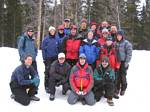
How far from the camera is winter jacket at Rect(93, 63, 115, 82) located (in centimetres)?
1112

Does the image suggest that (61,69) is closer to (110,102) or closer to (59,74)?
(59,74)

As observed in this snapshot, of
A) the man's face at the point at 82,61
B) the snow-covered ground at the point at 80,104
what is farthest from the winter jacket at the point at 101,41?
the snow-covered ground at the point at 80,104

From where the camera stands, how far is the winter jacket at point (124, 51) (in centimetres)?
1175

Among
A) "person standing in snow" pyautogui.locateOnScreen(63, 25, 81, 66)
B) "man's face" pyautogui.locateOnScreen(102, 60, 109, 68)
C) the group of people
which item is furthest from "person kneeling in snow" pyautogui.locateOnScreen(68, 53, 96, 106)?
"person standing in snow" pyautogui.locateOnScreen(63, 25, 81, 66)

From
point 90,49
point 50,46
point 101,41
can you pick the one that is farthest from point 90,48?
point 50,46

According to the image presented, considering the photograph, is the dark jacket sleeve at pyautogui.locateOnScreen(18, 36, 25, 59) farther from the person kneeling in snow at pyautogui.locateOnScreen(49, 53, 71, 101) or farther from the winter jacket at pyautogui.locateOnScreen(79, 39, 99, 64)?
the winter jacket at pyautogui.locateOnScreen(79, 39, 99, 64)

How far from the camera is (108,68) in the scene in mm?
11227

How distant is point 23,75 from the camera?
35.1 ft

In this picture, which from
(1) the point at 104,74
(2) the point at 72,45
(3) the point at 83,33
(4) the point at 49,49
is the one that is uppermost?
(3) the point at 83,33

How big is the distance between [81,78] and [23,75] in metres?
1.64

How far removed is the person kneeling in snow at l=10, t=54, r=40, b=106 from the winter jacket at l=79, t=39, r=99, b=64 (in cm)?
159

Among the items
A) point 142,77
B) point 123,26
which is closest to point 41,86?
point 142,77

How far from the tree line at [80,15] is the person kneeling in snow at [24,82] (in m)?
25.0

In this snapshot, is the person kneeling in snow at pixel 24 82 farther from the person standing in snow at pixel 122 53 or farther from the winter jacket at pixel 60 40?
the person standing in snow at pixel 122 53
